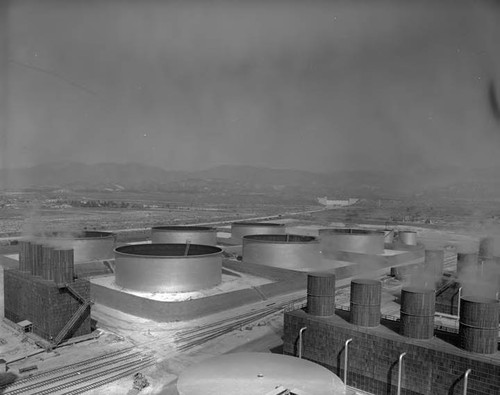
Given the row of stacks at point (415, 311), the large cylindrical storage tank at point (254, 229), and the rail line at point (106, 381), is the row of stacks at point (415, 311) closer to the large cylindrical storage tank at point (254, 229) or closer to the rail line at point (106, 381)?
the rail line at point (106, 381)

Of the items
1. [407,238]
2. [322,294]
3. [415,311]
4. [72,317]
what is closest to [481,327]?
[415,311]

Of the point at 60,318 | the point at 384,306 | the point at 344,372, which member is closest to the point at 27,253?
the point at 60,318

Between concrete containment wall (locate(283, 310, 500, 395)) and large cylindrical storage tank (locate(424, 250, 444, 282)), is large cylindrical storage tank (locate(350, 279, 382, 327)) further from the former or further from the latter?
large cylindrical storage tank (locate(424, 250, 444, 282))

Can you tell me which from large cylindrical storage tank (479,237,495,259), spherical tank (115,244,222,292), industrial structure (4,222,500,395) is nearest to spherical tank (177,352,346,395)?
industrial structure (4,222,500,395)

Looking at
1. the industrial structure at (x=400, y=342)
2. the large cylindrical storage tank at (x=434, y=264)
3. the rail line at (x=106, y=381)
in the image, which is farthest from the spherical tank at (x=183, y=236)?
the industrial structure at (x=400, y=342)

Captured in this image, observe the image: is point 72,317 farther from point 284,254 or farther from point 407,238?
point 407,238

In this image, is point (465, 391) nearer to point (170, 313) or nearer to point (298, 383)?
point (298, 383)
